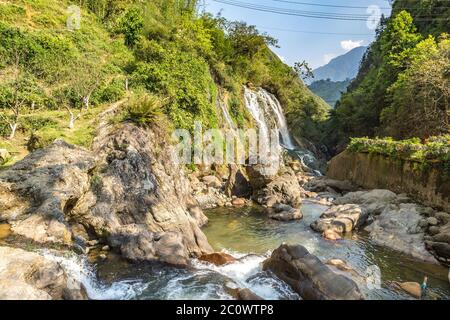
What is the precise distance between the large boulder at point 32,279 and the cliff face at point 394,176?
49.8 ft

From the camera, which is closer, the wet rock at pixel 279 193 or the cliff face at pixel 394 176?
the cliff face at pixel 394 176

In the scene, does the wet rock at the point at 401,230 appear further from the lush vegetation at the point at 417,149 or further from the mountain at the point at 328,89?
the mountain at the point at 328,89

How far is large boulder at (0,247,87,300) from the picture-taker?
4992 millimetres

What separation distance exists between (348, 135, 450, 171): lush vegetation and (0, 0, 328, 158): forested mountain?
38.0ft

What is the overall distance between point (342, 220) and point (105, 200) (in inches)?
409

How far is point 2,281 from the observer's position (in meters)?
5.12

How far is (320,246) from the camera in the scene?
39.1 ft

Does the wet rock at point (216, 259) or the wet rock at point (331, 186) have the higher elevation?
the wet rock at point (331, 186)

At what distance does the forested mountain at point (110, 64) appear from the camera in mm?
15336

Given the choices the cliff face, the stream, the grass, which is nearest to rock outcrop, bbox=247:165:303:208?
the stream

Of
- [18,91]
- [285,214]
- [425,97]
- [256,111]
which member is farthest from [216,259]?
[256,111]

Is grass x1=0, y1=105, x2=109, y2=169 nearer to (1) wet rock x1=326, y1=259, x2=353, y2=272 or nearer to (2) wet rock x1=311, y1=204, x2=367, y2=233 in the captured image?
(1) wet rock x1=326, y1=259, x2=353, y2=272

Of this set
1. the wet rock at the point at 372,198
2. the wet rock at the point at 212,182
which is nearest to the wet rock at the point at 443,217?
the wet rock at the point at 372,198

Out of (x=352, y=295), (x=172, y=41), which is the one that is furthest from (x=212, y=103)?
(x=352, y=295)
